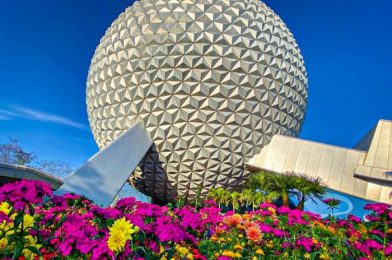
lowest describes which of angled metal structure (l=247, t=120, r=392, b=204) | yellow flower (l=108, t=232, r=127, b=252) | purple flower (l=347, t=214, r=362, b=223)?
yellow flower (l=108, t=232, r=127, b=252)

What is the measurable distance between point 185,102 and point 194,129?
1.60 meters

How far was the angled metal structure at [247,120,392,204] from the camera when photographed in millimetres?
14898

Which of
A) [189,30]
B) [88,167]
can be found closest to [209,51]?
[189,30]

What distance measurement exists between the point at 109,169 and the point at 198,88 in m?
6.46

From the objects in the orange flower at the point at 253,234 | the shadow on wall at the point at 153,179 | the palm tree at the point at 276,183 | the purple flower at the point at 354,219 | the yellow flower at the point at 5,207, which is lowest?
the yellow flower at the point at 5,207

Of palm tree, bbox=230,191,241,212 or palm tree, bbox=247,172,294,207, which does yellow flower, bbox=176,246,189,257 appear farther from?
palm tree, bbox=247,172,294,207

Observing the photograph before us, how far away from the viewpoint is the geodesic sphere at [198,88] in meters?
16.8

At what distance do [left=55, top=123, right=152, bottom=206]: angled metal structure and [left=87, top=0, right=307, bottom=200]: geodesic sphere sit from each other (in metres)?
1.16

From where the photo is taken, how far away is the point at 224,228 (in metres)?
4.31

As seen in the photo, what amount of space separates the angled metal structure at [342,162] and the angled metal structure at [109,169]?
22.1 feet

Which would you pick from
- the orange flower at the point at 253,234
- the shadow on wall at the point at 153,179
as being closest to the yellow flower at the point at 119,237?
the orange flower at the point at 253,234

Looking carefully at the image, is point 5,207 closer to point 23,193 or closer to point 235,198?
point 23,193

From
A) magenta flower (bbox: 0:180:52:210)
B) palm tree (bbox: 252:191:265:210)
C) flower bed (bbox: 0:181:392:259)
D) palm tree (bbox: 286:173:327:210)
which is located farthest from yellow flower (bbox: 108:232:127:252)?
palm tree (bbox: 286:173:327:210)

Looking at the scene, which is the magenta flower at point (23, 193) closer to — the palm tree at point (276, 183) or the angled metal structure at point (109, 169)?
the angled metal structure at point (109, 169)
